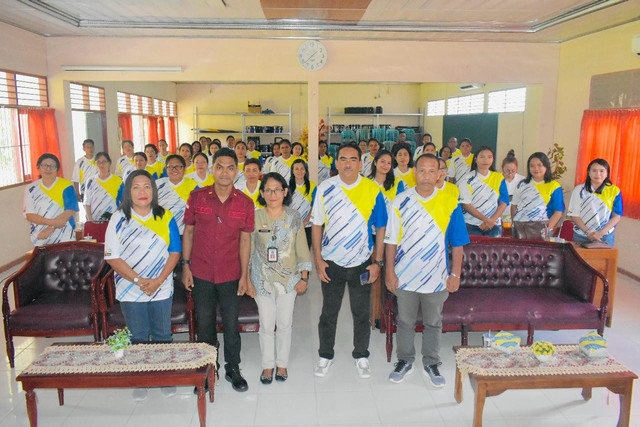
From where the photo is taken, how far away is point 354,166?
140 inches

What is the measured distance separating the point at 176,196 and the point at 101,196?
109cm

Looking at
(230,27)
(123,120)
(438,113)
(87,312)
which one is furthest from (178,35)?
(438,113)

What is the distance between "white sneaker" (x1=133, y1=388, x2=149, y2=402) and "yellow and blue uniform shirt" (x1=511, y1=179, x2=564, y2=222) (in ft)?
13.4

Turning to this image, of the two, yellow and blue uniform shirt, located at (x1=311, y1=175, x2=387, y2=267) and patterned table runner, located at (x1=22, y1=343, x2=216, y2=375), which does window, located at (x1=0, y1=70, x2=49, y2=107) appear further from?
yellow and blue uniform shirt, located at (x1=311, y1=175, x2=387, y2=267)

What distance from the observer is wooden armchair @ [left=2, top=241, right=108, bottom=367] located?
391cm

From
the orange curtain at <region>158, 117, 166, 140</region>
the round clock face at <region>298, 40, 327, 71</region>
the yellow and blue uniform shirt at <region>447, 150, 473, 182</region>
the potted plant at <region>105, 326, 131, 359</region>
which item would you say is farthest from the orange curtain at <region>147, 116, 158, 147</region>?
the potted plant at <region>105, 326, 131, 359</region>

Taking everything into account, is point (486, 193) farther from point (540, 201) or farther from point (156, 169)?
point (156, 169)

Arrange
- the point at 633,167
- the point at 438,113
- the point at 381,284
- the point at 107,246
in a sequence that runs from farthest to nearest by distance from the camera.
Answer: the point at 438,113 → the point at 633,167 → the point at 381,284 → the point at 107,246

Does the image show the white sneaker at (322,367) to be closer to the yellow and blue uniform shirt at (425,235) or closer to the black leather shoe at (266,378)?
the black leather shoe at (266,378)

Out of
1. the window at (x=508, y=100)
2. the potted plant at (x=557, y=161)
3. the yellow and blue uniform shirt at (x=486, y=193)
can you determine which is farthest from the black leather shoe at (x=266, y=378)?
the window at (x=508, y=100)

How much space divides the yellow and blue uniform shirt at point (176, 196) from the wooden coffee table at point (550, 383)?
3.38 m

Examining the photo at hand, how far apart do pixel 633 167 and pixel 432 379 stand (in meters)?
4.43

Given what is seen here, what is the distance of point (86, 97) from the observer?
8836 mm

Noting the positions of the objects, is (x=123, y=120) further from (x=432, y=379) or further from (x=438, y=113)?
(x=432, y=379)
